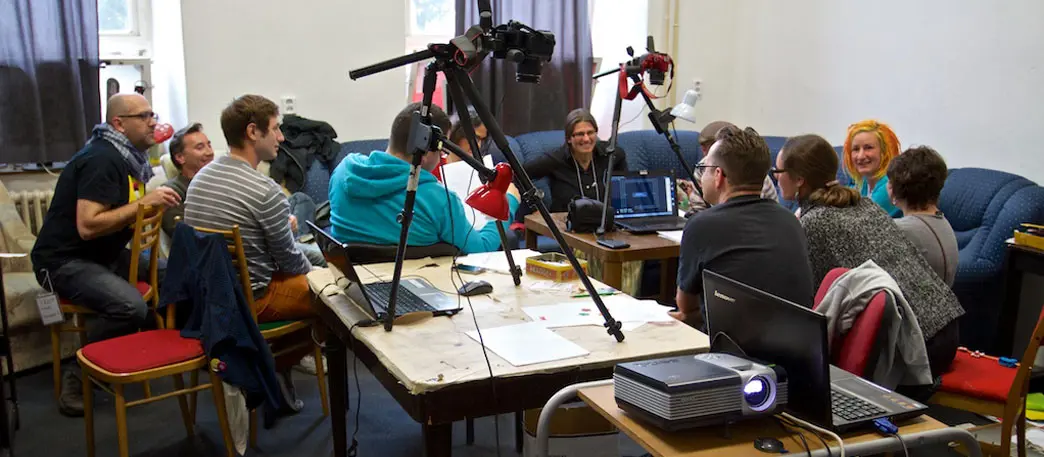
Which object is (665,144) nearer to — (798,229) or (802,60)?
(802,60)

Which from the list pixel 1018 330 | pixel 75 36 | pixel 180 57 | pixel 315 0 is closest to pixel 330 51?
pixel 315 0

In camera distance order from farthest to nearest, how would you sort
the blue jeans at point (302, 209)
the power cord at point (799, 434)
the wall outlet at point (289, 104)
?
the wall outlet at point (289, 104)
the blue jeans at point (302, 209)
the power cord at point (799, 434)

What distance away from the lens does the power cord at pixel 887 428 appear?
143 centimetres

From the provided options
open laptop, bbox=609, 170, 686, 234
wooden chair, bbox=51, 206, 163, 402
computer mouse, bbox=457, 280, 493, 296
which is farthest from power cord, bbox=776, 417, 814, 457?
wooden chair, bbox=51, 206, 163, 402

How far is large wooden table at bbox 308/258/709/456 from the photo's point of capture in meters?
1.68

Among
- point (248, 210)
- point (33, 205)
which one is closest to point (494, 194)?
point (248, 210)

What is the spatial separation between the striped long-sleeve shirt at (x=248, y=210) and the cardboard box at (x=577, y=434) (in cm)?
111

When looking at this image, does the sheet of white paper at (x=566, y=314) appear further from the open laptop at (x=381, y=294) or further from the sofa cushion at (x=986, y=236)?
the sofa cushion at (x=986, y=236)

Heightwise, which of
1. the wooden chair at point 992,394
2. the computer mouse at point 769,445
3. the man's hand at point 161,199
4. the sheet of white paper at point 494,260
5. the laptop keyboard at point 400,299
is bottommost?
the wooden chair at point 992,394

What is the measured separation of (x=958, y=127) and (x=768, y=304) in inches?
132

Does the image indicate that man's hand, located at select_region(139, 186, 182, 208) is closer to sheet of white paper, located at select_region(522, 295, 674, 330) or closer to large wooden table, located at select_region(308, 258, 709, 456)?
large wooden table, located at select_region(308, 258, 709, 456)

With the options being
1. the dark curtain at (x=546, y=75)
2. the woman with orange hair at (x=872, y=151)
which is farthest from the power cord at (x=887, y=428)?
the dark curtain at (x=546, y=75)

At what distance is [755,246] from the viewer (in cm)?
223

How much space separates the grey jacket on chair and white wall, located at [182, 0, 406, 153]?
138 inches
